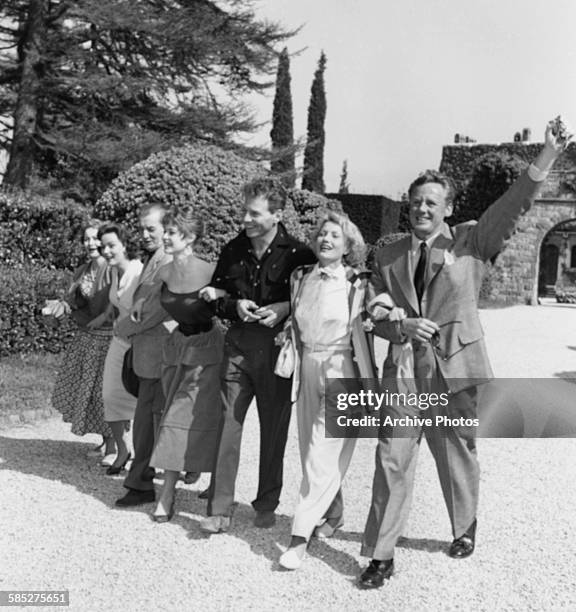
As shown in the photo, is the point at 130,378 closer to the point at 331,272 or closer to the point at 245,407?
the point at 245,407

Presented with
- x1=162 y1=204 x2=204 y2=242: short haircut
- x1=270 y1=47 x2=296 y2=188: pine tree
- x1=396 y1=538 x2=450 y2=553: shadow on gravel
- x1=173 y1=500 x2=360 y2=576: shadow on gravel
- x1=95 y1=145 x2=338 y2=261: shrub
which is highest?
x1=270 y1=47 x2=296 y2=188: pine tree

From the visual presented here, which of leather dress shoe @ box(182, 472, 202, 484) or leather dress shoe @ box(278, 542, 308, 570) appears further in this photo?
leather dress shoe @ box(182, 472, 202, 484)

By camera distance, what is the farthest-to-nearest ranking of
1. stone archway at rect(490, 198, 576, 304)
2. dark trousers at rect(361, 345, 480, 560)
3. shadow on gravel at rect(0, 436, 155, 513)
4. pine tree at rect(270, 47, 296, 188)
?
stone archway at rect(490, 198, 576, 304)
pine tree at rect(270, 47, 296, 188)
shadow on gravel at rect(0, 436, 155, 513)
dark trousers at rect(361, 345, 480, 560)

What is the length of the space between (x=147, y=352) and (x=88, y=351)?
3.22 feet

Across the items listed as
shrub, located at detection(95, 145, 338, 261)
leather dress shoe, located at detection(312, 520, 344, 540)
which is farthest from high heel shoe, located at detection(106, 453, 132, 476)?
shrub, located at detection(95, 145, 338, 261)

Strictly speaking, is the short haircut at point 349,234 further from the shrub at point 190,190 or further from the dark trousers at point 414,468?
the shrub at point 190,190

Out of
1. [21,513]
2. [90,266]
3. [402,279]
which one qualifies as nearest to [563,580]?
[402,279]

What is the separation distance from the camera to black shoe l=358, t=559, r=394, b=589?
9.98 feet

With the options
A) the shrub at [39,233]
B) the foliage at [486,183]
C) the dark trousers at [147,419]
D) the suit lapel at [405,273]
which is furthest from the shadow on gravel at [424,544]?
the foliage at [486,183]

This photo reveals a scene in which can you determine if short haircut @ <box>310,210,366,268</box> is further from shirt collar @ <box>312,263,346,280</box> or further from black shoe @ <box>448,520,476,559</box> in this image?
black shoe @ <box>448,520,476,559</box>

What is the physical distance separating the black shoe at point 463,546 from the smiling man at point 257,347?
925 millimetres

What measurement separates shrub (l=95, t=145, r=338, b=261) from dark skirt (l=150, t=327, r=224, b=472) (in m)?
4.51

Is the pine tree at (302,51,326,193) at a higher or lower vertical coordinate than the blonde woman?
higher

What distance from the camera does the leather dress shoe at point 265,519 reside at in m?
3.72
